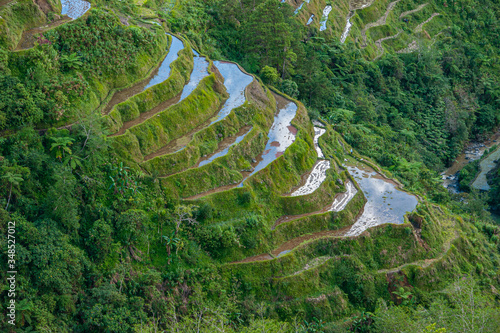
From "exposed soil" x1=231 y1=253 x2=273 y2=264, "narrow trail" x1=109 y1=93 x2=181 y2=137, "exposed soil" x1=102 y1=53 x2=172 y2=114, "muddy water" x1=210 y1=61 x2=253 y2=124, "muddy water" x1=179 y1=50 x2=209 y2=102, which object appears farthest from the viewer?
"muddy water" x1=210 y1=61 x2=253 y2=124

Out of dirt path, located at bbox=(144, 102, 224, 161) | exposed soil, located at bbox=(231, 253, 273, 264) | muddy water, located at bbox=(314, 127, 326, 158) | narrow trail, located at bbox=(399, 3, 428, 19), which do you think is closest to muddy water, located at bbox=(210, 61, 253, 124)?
dirt path, located at bbox=(144, 102, 224, 161)

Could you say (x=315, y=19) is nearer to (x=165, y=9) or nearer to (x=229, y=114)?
(x=165, y=9)

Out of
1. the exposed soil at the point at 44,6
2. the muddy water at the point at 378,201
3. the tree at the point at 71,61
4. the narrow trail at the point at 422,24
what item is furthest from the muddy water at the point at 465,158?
the exposed soil at the point at 44,6

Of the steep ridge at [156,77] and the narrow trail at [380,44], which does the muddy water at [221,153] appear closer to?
the steep ridge at [156,77]

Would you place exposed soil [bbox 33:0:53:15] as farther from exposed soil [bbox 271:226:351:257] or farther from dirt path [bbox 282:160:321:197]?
exposed soil [bbox 271:226:351:257]

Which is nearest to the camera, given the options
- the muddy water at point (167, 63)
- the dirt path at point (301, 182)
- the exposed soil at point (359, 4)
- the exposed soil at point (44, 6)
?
the exposed soil at point (44, 6)

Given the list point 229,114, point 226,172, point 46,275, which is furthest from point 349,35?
point 46,275

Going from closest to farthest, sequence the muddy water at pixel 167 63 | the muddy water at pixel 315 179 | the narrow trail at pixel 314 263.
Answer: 1. the narrow trail at pixel 314 263
2. the muddy water at pixel 315 179
3. the muddy water at pixel 167 63
